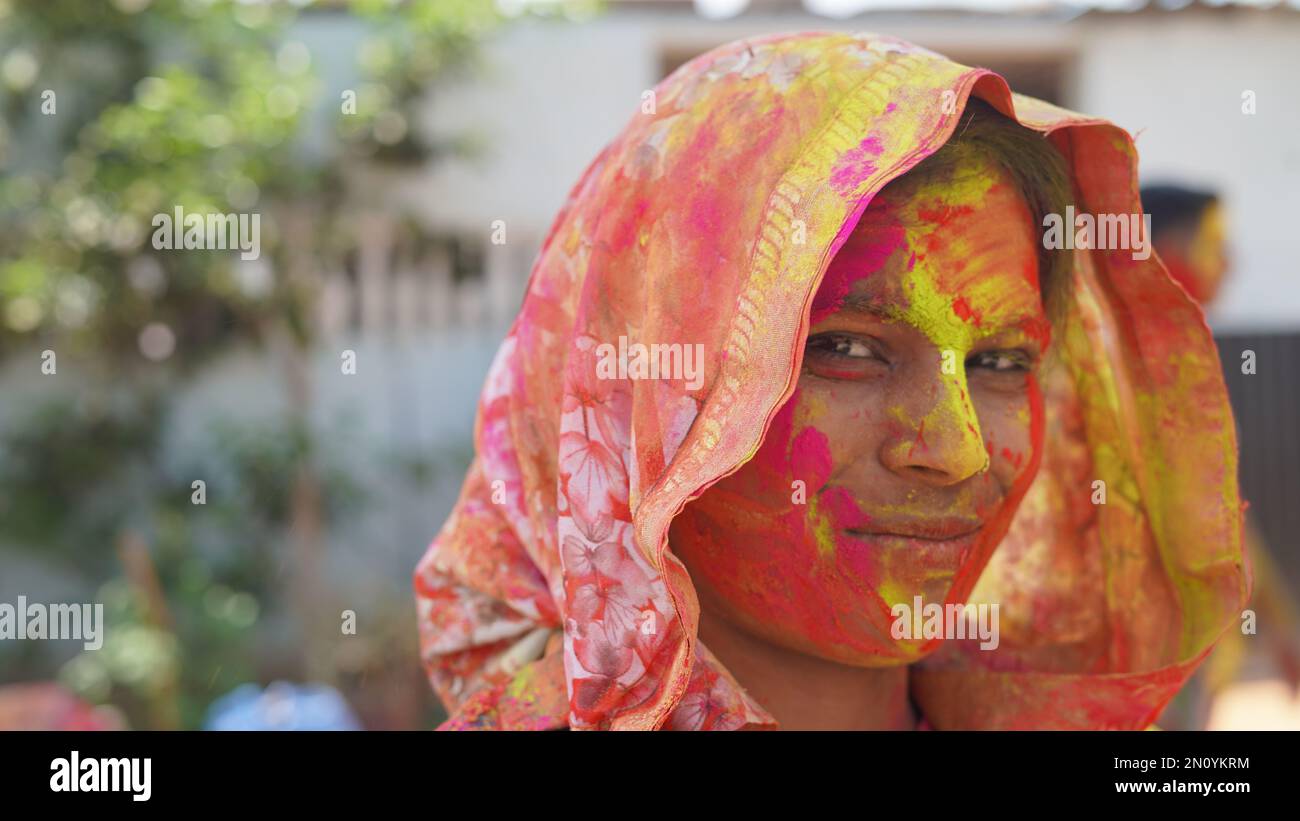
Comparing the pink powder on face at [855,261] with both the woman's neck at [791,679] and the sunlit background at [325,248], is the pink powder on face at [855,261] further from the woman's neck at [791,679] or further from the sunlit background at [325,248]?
the sunlit background at [325,248]

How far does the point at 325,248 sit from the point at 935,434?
5.67m

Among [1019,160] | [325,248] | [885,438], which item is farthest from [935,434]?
[325,248]

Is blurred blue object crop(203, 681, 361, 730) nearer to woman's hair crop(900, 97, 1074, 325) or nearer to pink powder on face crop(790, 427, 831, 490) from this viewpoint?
pink powder on face crop(790, 427, 831, 490)

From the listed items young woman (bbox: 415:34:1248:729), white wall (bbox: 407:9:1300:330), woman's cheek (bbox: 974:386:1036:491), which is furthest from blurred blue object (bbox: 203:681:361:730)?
white wall (bbox: 407:9:1300:330)

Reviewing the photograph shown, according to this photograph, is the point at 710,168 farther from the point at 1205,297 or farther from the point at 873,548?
the point at 1205,297

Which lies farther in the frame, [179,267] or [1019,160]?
[179,267]

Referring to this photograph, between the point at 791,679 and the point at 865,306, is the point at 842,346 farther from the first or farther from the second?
the point at 791,679

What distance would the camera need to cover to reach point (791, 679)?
1535mm

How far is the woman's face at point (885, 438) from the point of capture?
1333 millimetres

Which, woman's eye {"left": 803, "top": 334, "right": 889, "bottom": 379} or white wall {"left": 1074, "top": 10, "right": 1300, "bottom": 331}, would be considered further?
white wall {"left": 1074, "top": 10, "right": 1300, "bottom": 331}

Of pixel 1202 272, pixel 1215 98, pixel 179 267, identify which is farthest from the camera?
pixel 1215 98

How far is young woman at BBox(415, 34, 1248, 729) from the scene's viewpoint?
4.13 ft
